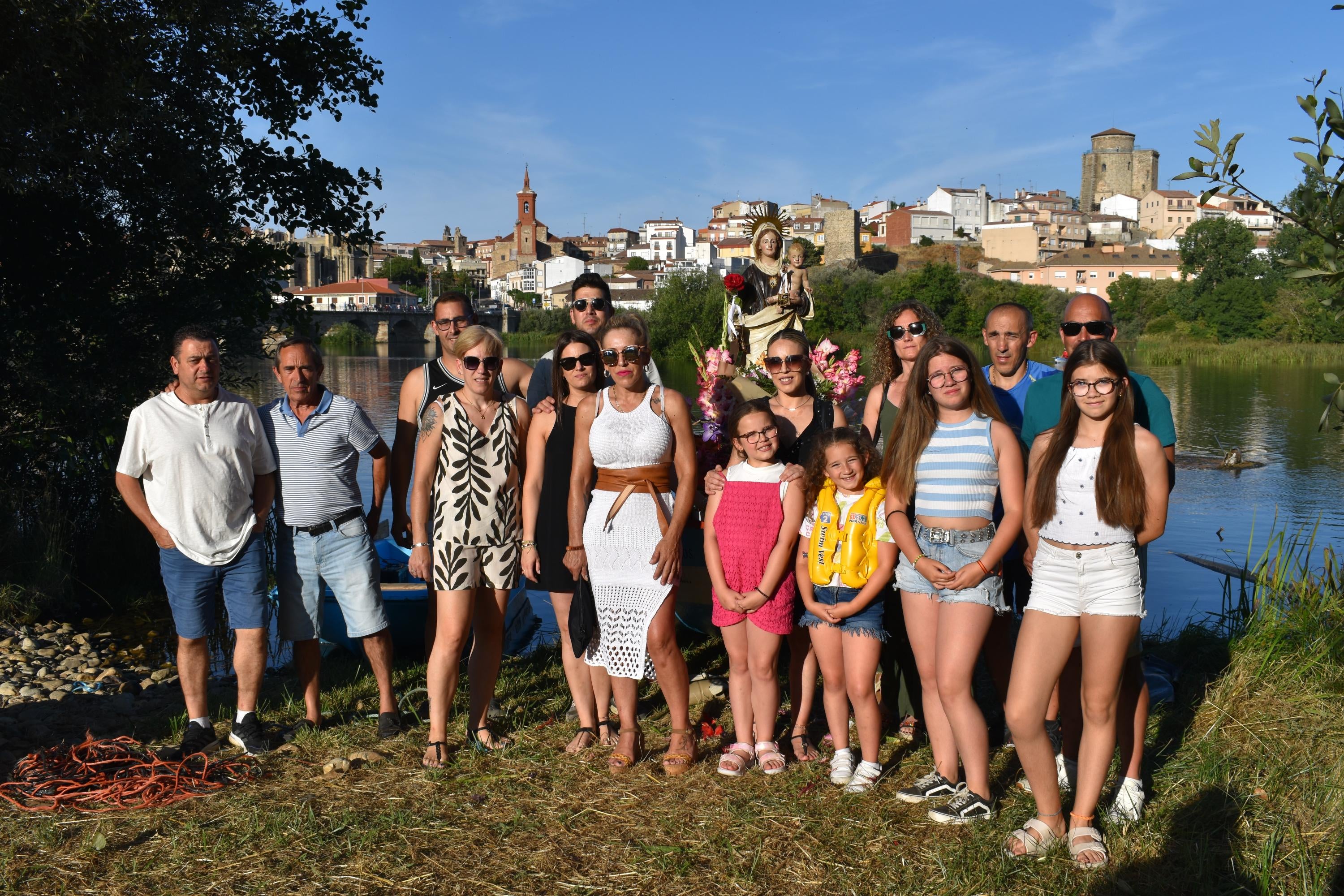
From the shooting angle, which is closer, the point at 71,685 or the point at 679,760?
the point at 679,760

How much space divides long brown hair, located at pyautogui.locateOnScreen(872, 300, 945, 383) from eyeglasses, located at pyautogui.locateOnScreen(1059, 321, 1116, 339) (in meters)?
0.63

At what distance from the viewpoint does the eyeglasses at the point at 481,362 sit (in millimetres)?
4254

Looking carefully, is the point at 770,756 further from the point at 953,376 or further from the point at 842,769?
the point at 953,376

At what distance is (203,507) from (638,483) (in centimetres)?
183

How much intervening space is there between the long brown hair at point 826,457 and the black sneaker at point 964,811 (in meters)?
1.21

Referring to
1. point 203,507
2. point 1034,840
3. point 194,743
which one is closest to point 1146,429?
point 1034,840

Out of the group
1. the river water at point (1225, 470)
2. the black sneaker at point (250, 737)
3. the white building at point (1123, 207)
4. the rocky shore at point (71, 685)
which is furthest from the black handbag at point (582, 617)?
the white building at point (1123, 207)

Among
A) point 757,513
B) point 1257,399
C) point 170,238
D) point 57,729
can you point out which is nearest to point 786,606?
point 757,513

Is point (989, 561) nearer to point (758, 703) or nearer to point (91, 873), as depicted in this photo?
point (758, 703)

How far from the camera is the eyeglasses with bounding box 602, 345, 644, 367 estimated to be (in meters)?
4.06

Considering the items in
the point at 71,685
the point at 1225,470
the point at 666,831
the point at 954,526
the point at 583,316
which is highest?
A: the point at 583,316

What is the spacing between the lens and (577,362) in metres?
4.36

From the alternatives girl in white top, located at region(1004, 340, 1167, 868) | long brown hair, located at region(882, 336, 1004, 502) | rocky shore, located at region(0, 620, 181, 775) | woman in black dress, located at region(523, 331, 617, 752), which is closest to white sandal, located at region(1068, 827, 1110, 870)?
girl in white top, located at region(1004, 340, 1167, 868)

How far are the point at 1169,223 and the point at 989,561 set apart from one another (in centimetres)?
12517
